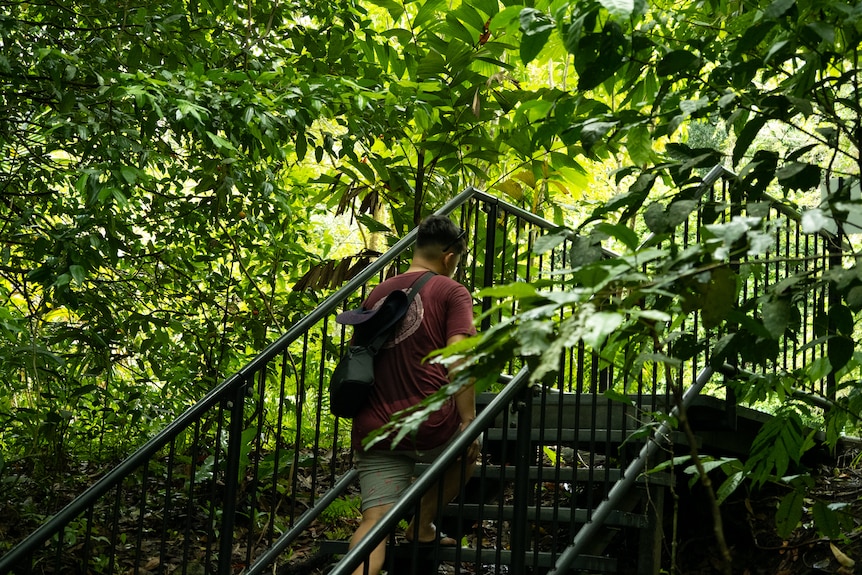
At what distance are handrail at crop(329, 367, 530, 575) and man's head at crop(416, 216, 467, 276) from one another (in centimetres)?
96

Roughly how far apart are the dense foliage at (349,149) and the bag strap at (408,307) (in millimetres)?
841

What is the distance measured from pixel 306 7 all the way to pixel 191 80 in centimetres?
151

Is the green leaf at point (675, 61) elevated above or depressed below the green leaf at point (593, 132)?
above

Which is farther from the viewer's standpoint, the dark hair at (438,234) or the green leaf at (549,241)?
the dark hair at (438,234)

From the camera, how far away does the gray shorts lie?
348 cm

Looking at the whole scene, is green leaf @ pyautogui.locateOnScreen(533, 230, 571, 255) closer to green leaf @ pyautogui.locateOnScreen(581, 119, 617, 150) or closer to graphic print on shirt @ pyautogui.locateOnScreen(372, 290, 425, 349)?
green leaf @ pyautogui.locateOnScreen(581, 119, 617, 150)

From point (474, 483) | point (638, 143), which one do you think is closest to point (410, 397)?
point (474, 483)

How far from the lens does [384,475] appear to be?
350 centimetres

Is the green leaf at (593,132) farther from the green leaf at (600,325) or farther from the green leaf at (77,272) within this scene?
the green leaf at (77,272)

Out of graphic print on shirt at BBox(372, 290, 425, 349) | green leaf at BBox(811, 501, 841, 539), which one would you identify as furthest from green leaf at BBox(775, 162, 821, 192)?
graphic print on shirt at BBox(372, 290, 425, 349)

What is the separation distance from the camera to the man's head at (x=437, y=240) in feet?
12.5

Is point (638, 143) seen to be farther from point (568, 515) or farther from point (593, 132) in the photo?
point (568, 515)

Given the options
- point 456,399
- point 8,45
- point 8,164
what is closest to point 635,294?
point 456,399

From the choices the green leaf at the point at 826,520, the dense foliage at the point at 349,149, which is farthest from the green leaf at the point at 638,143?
the green leaf at the point at 826,520
